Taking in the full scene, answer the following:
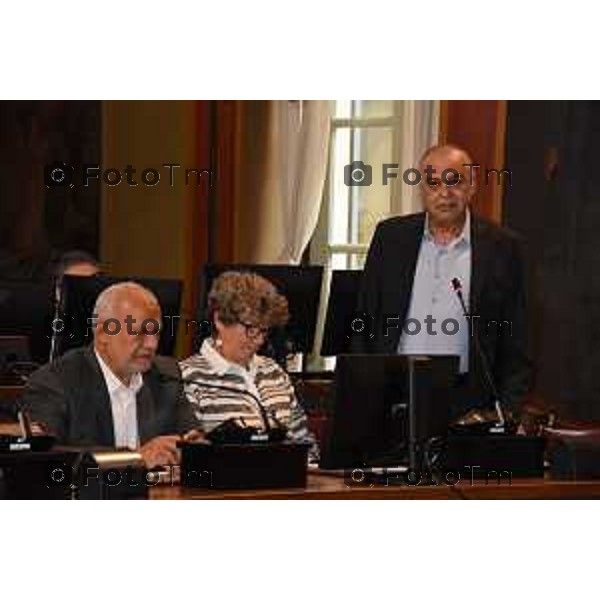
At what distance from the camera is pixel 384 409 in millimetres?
4730

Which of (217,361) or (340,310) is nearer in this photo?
(217,361)

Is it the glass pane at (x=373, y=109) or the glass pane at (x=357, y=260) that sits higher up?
the glass pane at (x=373, y=109)

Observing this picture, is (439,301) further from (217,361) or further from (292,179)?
(292,179)

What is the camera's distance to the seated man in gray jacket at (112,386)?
4957 mm

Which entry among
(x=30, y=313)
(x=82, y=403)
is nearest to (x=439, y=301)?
(x=82, y=403)

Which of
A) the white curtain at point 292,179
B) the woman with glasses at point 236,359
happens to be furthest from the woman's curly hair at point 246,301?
the white curtain at point 292,179

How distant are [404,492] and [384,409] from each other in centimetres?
24

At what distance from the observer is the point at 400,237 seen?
595 cm

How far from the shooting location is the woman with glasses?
219 inches

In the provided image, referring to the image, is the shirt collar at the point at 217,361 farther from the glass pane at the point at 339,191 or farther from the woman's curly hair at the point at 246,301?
the glass pane at the point at 339,191

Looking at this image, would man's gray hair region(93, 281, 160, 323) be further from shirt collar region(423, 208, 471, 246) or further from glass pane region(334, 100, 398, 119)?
glass pane region(334, 100, 398, 119)

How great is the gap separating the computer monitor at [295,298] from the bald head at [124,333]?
1.16 meters

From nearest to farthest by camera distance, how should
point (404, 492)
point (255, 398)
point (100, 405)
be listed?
1. point (404, 492)
2. point (255, 398)
3. point (100, 405)
